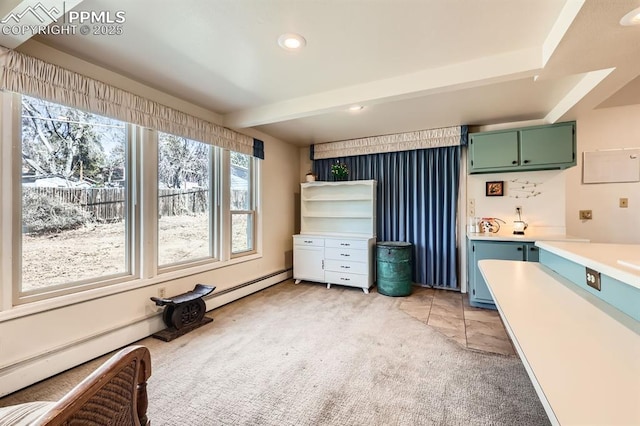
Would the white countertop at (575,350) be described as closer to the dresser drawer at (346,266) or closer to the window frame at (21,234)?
the dresser drawer at (346,266)

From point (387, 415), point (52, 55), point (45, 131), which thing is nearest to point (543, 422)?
point (387, 415)

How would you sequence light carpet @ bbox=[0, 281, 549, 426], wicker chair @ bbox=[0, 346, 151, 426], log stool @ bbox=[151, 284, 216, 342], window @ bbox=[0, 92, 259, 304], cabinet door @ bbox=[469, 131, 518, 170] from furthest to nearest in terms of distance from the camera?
cabinet door @ bbox=[469, 131, 518, 170] < log stool @ bbox=[151, 284, 216, 342] < window @ bbox=[0, 92, 259, 304] < light carpet @ bbox=[0, 281, 549, 426] < wicker chair @ bbox=[0, 346, 151, 426]

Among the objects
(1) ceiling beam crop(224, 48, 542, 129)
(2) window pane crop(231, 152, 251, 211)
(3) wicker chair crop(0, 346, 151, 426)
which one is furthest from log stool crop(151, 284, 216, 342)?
(1) ceiling beam crop(224, 48, 542, 129)

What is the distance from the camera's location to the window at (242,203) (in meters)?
3.69

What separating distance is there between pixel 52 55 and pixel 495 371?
13.1 ft

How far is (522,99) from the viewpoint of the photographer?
113 inches

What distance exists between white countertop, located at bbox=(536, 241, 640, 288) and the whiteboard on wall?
2268 mm

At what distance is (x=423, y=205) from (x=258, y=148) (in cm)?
261

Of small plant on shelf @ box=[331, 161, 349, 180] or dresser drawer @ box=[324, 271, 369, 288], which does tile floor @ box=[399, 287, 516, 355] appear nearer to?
dresser drawer @ box=[324, 271, 369, 288]

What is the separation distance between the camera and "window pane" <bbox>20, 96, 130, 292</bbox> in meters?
1.96

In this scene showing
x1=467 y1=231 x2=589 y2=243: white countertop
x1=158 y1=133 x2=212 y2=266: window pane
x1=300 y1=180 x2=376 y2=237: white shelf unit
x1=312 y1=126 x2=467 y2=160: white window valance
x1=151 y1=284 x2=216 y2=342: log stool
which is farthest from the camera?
x1=300 y1=180 x2=376 y2=237: white shelf unit

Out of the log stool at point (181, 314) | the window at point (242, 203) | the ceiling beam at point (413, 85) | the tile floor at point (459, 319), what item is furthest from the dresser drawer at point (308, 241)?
the ceiling beam at point (413, 85)

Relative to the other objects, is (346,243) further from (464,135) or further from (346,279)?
(464,135)

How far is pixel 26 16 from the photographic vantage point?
1.52 m
